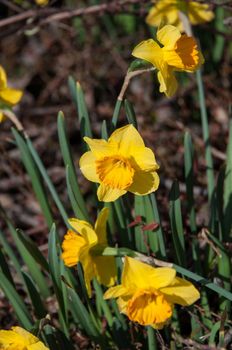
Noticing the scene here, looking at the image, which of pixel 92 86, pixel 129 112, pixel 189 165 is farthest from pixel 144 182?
pixel 92 86

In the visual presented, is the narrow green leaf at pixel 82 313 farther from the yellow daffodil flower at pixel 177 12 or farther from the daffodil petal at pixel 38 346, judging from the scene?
the yellow daffodil flower at pixel 177 12

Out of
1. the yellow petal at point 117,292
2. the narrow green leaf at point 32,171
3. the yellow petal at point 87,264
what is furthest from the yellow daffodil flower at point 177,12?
the yellow petal at point 117,292

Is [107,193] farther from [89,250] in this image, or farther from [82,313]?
[82,313]

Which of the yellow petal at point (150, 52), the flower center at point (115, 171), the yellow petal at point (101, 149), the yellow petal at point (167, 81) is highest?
the yellow petal at point (150, 52)

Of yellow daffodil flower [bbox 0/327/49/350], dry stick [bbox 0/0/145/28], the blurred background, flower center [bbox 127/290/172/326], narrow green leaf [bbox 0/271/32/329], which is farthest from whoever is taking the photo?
the blurred background

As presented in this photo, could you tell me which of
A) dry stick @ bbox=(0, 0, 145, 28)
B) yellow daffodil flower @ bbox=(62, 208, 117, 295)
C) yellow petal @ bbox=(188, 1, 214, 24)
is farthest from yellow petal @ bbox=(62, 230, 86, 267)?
dry stick @ bbox=(0, 0, 145, 28)

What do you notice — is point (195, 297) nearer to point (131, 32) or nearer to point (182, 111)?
point (182, 111)

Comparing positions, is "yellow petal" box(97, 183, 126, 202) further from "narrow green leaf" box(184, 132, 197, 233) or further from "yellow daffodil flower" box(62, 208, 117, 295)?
"narrow green leaf" box(184, 132, 197, 233)
